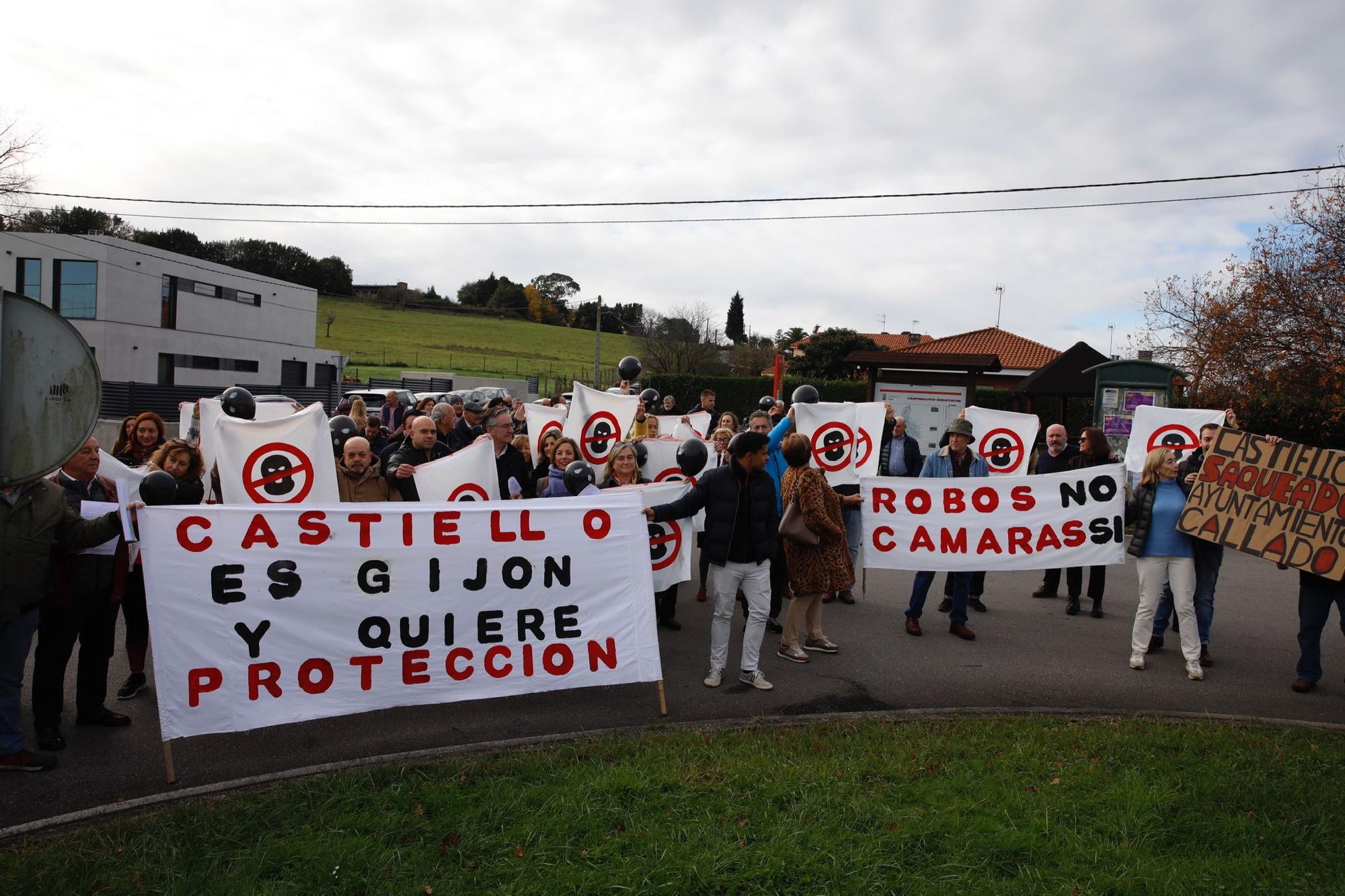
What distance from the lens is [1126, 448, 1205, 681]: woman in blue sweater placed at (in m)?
6.65

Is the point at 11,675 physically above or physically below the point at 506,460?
below

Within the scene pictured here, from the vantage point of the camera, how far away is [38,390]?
123 inches

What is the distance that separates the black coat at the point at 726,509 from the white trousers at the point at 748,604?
0.31ft

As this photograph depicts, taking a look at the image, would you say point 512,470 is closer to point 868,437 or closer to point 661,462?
point 661,462

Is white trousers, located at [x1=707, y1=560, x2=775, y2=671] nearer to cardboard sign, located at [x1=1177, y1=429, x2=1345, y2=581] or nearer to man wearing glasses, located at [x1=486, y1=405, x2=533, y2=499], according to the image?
man wearing glasses, located at [x1=486, y1=405, x2=533, y2=499]

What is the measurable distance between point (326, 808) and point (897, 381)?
17650 millimetres

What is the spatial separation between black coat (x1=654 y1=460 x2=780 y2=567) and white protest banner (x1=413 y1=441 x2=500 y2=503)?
1.80m

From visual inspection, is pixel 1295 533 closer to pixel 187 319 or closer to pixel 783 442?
pixel 783 442

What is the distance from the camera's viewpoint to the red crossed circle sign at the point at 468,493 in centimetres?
706

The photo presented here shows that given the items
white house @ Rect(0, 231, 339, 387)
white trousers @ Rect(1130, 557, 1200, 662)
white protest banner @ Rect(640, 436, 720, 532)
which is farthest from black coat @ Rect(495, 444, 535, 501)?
white house @ Rect(0, 231, 339, 387)

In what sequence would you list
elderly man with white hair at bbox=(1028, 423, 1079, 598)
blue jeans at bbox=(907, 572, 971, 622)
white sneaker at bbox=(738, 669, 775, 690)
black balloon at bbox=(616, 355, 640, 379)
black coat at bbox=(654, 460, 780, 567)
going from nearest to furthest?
black coat at bbox=(654, 460, 780, 567), white sneaker at bbox=(738, 669, 775, 690), blue jeans at bbox=(907, 572, 971, 622), elderly man with white hair at bbox=(1028, 423, 1079, 598), black balloon at bbox=(616, 355, 640, 379)

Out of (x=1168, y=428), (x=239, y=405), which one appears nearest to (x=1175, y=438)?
(x=1168, y=428)

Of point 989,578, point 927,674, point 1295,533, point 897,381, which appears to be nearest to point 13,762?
point 927,674

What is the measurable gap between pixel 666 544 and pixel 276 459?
10.5 ft
